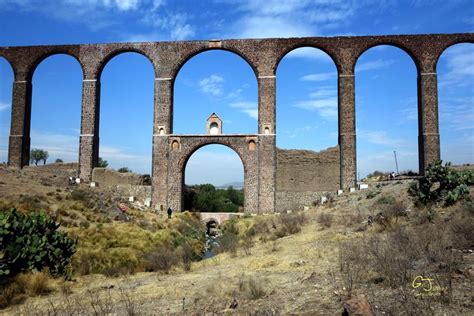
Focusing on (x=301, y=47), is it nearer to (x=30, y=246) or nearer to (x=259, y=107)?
(x=259, y=107)

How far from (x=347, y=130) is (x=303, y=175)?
3.84m

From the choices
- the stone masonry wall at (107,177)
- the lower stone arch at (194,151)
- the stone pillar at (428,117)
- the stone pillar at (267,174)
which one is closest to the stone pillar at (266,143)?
the stone pillar at (267,174)

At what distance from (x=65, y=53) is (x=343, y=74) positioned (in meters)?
18.2

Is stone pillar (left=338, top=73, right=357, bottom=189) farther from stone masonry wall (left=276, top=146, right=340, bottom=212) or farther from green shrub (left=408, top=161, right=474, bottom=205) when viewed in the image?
green shrub (left=408, top=161, right=474, bottom=205)

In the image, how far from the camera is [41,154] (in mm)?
67375

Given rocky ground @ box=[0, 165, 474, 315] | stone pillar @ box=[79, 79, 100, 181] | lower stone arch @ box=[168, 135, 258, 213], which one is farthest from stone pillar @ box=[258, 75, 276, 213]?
rocky ground @ box=[0, 165, 474, 315]

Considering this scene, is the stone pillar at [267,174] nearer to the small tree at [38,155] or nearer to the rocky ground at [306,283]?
the rocky ground at [306,283]

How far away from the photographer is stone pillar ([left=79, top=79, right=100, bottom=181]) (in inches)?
1087

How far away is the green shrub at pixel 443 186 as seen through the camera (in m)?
12.0

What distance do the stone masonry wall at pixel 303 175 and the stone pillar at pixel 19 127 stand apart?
16869mm

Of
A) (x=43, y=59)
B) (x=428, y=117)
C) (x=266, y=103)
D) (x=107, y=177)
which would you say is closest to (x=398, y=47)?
(x=428, y=117)

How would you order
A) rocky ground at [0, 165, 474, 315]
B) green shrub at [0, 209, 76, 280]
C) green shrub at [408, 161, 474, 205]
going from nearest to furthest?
1. rocky ground at [0, 165, 474, 315]
2. green shrub at [0, 209, 76, 280]
3. green shrub at [408, 161, 474, 205]

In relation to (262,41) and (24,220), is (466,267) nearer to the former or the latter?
(24,220)

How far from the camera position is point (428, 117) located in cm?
2595
